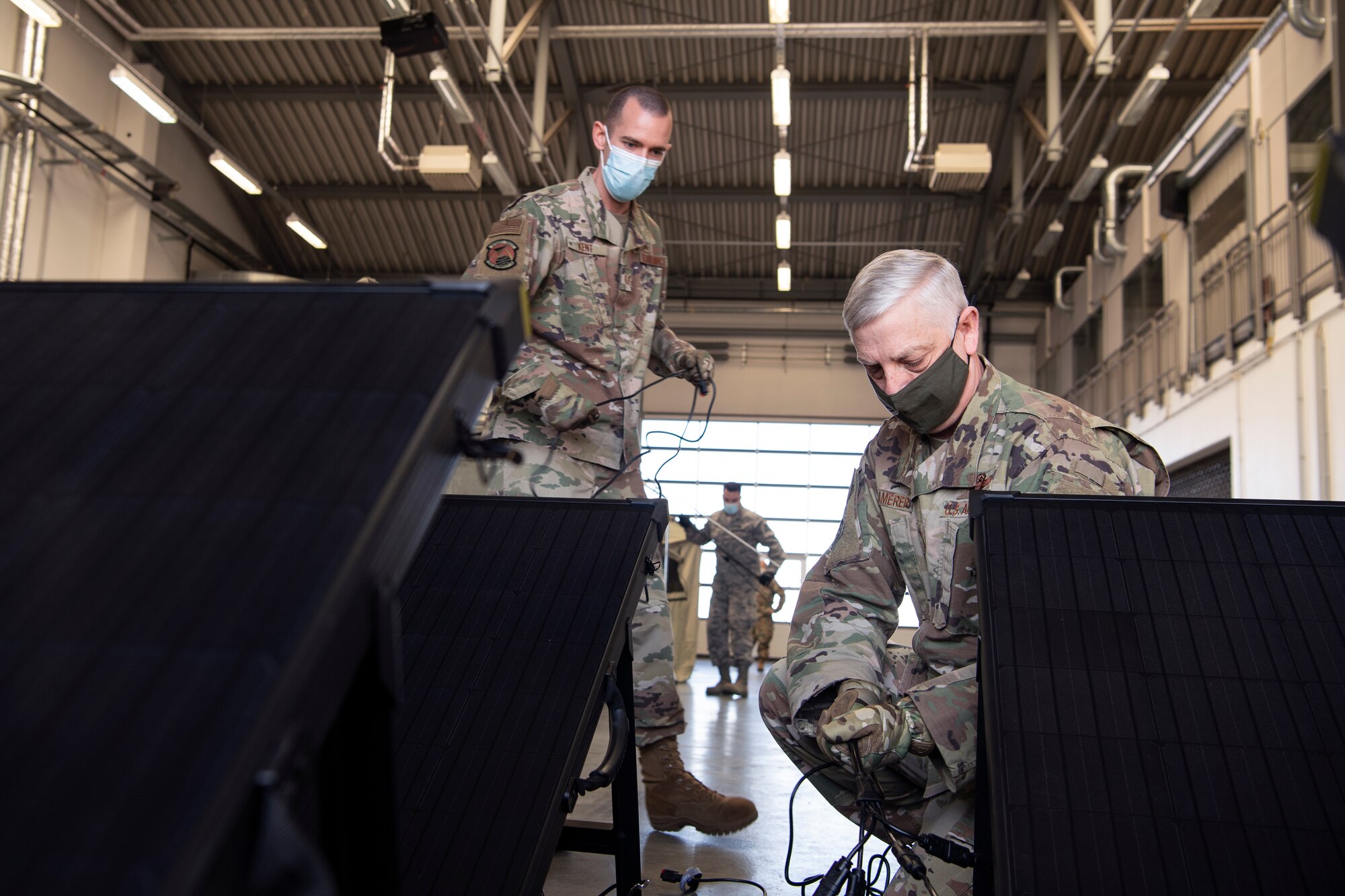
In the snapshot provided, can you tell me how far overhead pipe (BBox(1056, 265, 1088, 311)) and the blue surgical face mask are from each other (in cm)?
1027

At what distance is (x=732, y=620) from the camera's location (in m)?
8.44

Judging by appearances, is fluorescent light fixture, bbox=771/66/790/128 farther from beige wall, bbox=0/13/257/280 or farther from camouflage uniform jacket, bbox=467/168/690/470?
beige wall, bbox=0/13/257/280

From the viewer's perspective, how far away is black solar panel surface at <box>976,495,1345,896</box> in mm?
798

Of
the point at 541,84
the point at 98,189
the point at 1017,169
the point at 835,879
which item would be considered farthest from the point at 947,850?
the point at 98,189

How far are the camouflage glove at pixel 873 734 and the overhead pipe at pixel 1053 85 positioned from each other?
7.93 meters

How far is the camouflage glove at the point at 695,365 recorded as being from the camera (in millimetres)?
2508

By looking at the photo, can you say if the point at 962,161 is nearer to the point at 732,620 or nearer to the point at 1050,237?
the point at 1050,237

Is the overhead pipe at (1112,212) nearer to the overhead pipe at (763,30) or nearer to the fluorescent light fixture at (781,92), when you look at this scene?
the overhead pipe at (763,30)

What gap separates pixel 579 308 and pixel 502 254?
0.76 feet

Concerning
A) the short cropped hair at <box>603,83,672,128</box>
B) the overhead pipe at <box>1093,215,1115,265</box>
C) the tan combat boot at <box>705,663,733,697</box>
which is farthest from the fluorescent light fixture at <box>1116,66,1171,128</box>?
the short cropped hair at <box>603,83,672,128</box>

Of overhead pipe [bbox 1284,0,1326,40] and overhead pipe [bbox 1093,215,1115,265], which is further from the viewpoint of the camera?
overhead pipe [bbox 1093,215,1115,265]

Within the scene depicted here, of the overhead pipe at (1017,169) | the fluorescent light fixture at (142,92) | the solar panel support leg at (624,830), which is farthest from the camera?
the overhead pipe at (1017,169)

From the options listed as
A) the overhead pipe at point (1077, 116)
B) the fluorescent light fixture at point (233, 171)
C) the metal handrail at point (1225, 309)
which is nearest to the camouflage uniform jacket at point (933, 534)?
the metal handrail at point (1225, 309)

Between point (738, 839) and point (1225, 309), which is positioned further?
point (1225, 309)
